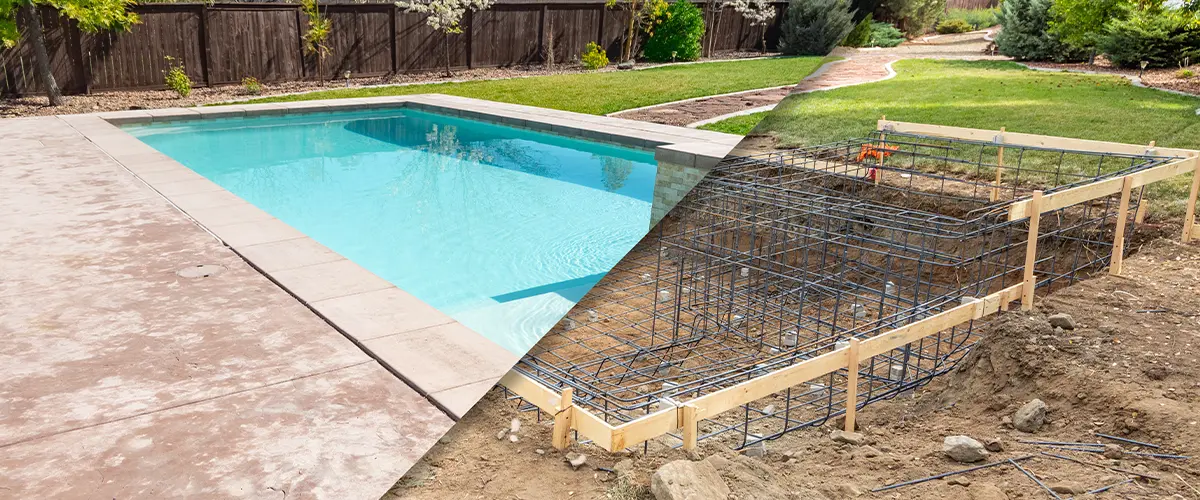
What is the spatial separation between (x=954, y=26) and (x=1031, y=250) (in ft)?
Answer: 9.97

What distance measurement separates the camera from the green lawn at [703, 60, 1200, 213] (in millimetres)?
6934

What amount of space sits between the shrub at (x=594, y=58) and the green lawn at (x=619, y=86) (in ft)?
1.44

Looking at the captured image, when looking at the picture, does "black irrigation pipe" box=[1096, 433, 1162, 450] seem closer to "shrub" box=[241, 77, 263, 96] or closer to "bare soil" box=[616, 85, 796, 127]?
"bare soil" box=[616, 85, 796, 127]

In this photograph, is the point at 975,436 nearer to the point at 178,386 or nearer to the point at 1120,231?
the point at 1120,231

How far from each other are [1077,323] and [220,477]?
3.62m

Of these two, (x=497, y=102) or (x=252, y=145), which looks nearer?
(x=252, y=145)

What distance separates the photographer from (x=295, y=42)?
48.1ft

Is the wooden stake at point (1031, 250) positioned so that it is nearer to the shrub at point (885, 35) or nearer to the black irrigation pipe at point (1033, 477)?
the black irrigation pipe at point (1033, 477)

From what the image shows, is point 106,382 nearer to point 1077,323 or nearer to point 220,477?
point 220,477

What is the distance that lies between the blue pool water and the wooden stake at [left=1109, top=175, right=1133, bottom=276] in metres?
3.16

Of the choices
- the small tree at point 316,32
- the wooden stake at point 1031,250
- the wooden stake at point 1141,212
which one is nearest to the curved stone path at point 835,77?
the wooden stake at point 1141,212

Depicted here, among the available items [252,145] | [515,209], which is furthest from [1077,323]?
[252,145]

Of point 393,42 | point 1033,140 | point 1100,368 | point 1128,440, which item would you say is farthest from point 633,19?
point 1128,440

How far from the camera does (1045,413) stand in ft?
9.66
